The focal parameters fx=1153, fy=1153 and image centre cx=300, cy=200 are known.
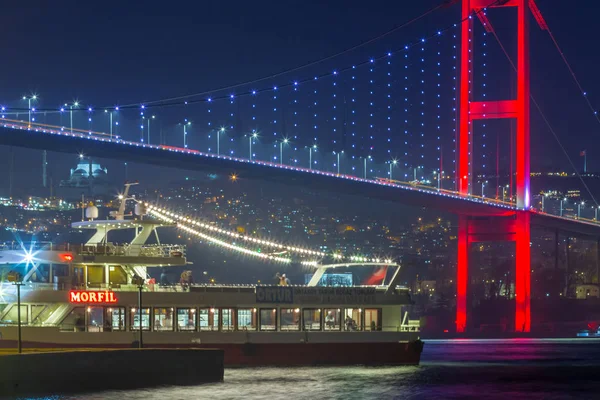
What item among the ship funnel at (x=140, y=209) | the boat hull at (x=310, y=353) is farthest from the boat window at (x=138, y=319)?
the ship funnel at (x=140, y=209)

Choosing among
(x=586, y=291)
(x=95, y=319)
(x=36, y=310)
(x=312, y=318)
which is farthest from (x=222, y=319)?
(x=586, y=291)

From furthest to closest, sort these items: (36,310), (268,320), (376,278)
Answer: (376,278) → (268,320) → (36,310)

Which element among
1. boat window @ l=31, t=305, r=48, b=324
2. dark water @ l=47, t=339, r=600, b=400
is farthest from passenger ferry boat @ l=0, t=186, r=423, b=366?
dark water @ l=47, t=339, r=600, b=400

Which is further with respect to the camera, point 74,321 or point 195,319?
point 195,319

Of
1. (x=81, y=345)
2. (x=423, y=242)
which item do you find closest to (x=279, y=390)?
(x=81, y=345)

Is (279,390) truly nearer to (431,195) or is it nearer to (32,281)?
(32,281)

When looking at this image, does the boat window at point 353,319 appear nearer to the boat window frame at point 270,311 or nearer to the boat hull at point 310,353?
the boat hull at point 310,353

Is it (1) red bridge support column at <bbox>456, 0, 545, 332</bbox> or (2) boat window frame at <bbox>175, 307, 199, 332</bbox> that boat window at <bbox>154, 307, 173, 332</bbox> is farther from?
(1) red bridge support column at <bbox>456, 0, 545, 332</bbox>

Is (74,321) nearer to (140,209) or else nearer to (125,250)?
(125,250)
